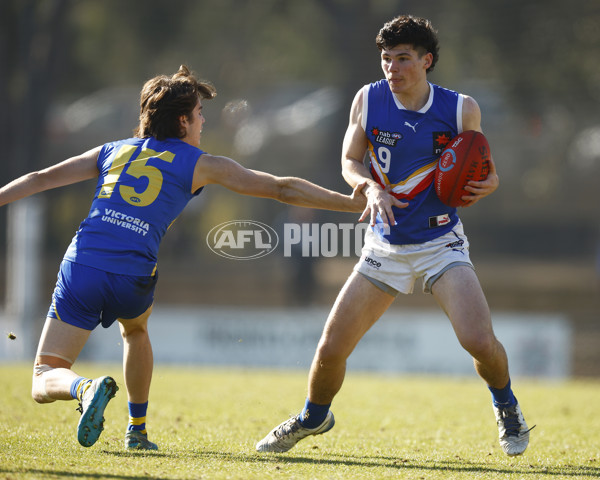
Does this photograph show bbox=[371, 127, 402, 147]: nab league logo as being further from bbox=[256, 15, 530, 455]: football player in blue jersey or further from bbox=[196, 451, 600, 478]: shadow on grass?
bbox=[196, 451, 600, 478]: shadow on grass

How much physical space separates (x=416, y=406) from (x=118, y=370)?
4.31 metres

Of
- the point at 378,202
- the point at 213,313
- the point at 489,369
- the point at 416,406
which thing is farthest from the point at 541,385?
the point at 378,202

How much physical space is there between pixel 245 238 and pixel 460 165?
7.65 feet

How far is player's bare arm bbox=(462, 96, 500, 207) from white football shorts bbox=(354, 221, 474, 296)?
246mm

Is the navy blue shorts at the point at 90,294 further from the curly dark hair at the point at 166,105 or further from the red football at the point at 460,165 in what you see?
the red football at the point at 460,165

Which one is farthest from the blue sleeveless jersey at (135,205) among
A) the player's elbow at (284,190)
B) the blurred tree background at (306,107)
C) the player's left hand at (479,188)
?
the blurred tree background at (306,107)

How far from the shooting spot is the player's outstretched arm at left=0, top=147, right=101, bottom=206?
430 centimetres

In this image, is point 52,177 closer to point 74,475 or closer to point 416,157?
point 74,475

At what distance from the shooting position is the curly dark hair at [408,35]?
15.0ft

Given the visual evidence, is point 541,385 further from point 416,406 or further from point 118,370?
point 118,370

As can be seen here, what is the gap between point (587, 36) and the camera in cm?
1841

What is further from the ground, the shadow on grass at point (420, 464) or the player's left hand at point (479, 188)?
the player's left hand at point (479, 188)

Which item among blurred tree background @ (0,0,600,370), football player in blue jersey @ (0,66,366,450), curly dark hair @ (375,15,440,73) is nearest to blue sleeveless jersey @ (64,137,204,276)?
football player in blue jersey @ (0,66,366,450)

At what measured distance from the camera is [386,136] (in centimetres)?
466
